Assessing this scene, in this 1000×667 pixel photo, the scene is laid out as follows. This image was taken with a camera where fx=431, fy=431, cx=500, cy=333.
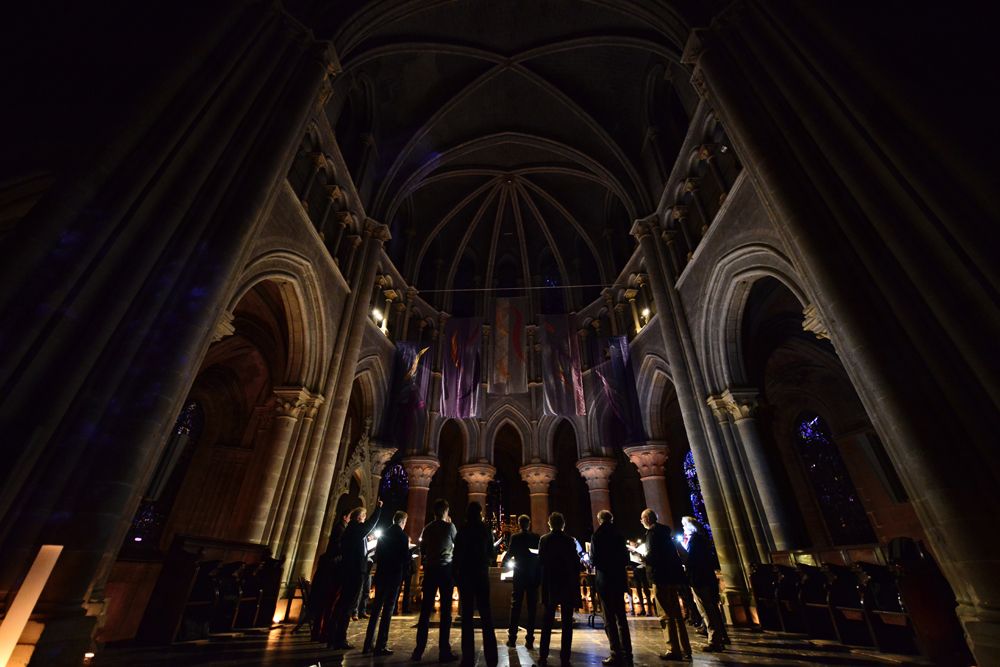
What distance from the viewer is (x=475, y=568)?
13.4ft

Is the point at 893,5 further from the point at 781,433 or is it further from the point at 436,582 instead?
the point at 781,433

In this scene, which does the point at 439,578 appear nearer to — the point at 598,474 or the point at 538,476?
the point at 598,474

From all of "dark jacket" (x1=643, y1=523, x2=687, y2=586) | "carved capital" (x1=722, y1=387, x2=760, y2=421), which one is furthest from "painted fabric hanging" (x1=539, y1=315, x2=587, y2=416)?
"dark jacket" (x1=643, y1=523, x2=687, y2=586)

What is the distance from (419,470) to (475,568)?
11253mm

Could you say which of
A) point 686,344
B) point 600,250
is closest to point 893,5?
point 686,344

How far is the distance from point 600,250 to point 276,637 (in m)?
16.0

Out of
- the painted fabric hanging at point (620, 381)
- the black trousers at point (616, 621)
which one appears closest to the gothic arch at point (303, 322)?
the black trousers at point (616, 621)

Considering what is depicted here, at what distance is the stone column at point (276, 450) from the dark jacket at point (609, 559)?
6442 mm

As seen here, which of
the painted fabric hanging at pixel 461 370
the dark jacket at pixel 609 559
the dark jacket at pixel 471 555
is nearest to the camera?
the dark jacket at pixel 471 555

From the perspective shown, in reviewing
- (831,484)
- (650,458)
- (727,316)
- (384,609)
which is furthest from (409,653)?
(831,484)

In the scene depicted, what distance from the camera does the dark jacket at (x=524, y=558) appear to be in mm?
4797

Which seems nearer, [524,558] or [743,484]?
[524,558]

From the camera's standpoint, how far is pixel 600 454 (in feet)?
49.5

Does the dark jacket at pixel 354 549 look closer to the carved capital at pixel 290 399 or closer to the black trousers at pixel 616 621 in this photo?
A: the black trousers at pixel 616 621
